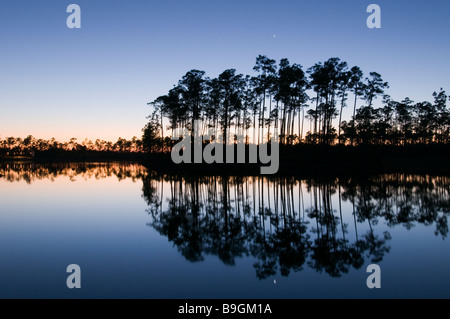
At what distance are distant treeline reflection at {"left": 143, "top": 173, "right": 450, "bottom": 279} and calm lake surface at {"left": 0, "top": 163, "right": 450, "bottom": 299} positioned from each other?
0.15 feet

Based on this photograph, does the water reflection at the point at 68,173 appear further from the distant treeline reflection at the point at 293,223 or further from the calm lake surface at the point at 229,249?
the calm lake surface at the point at 229,249

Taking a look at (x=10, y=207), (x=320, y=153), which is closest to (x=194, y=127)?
(x=320, y=153)

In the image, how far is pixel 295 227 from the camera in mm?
9742

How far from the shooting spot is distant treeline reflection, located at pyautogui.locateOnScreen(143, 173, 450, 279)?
23.1ft

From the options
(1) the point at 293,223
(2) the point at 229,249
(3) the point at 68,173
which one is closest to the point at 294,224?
(1) the point at 293,223

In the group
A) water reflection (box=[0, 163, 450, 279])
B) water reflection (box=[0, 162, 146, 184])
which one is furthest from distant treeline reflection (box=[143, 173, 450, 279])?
water reflection (box=[0, 162, 146, 184])

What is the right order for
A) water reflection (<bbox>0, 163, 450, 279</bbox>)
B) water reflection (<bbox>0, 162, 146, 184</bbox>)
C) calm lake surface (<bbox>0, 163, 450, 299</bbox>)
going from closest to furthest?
1. calm lake surface (<bbox>0, 163, 450, 299</bbox>)
2. water reflection (<bbox>0, 163, 450, 279</bbox>)
3. water reflection (<bbox>0, 162, 146, 184</bbox>)

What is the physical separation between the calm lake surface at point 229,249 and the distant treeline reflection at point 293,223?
0.05m

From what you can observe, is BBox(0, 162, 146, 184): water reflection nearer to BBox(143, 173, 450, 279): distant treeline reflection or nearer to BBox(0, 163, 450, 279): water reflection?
BBox(143, 173, 450, 279): distant treeline reflection

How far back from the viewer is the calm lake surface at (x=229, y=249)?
5413 millimetres

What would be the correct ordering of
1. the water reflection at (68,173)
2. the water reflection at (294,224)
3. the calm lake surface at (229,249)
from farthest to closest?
the water reflection at (68,173) < the water reflection at (294,224) < the calm lake surface at (229,249)

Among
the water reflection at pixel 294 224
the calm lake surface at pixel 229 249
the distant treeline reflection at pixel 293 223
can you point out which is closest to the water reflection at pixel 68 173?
the distant treeline reflection at pixel 293 223

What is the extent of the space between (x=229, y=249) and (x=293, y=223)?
3.64 metres
